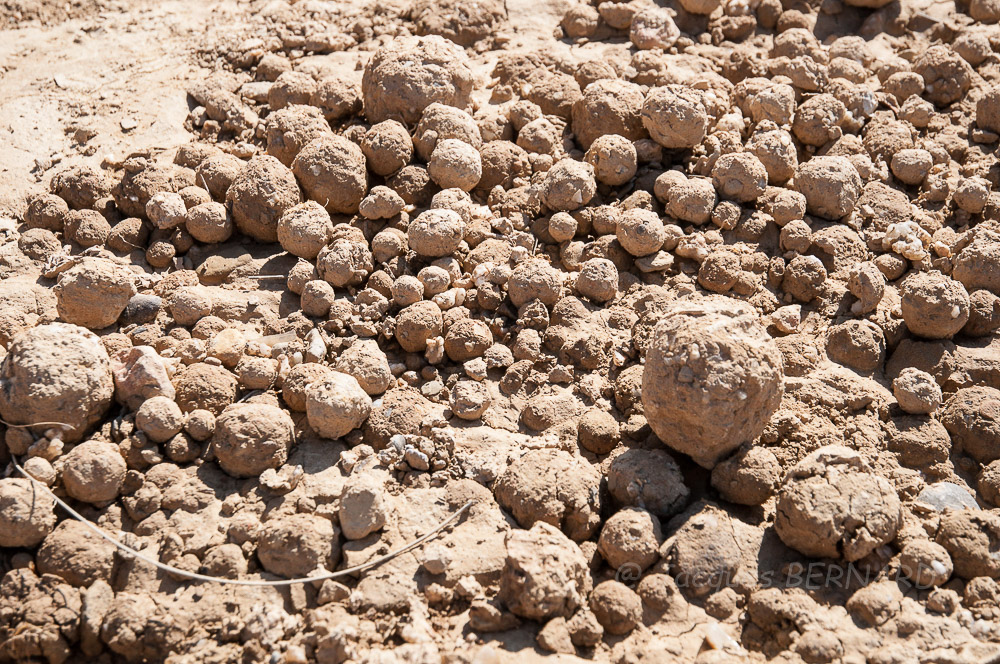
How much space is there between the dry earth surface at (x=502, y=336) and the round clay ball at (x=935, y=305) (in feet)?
0.05

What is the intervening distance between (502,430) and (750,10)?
332 centimetres

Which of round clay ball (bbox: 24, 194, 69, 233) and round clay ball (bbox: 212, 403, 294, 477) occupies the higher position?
round clay ball (bbox: 24, 194, 69, 233)

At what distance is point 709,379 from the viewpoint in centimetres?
287

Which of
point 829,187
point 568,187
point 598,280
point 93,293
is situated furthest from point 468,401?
point 829,187

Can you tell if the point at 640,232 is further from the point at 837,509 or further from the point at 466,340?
the point at 837,509

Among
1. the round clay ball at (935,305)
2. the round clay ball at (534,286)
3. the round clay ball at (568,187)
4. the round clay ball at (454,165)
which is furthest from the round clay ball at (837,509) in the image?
the round clay ball at (454,165)

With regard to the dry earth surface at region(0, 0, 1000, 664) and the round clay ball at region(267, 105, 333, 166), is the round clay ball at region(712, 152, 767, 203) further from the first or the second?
the round clay ball at region(267, 105, 333, 166)

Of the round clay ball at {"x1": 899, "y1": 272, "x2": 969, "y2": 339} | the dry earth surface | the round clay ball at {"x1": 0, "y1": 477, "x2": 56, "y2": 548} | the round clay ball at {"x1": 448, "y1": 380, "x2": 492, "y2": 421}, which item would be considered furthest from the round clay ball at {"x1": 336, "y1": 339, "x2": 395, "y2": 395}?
the round clay ball at {"x1": 899, "y1": 272, "x2": 969, "y2": 339}

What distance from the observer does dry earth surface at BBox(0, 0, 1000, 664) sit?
2.77 m

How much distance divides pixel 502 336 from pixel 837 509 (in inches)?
56.3

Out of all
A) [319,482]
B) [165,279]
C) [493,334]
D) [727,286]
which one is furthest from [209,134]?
[727,286]

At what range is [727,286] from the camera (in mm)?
3721

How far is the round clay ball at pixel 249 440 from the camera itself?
3066mm

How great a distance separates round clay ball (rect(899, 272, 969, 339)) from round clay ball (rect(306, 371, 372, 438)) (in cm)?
214
